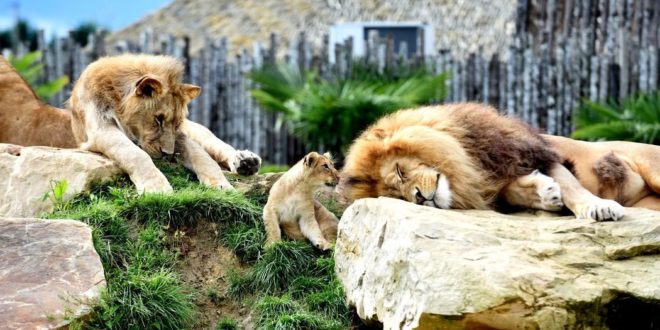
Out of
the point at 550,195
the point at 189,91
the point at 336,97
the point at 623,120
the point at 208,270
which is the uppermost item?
the point at 189,91

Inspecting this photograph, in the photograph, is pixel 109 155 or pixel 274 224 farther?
pixel 109 155

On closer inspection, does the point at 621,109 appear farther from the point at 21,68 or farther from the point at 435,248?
the point at 435,248

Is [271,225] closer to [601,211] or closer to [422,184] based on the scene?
[422,184]

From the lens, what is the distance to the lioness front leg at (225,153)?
6602mm

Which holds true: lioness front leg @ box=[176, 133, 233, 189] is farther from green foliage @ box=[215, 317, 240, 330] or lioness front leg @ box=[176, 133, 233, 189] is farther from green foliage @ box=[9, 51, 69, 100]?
green foliage @ box=[9, 51, 69, 100]

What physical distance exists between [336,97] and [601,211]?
6.05 m

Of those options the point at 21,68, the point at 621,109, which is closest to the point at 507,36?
the point at 621,109

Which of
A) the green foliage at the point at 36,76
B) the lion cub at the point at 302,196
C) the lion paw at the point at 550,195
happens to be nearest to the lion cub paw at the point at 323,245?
the lion cub at the point at 302,196

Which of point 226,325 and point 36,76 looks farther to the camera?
point 36,76

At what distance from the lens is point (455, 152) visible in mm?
5422

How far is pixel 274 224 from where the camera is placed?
584 cm

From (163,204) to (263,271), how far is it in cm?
68

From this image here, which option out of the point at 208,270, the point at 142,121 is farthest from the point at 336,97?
the point at 208,270

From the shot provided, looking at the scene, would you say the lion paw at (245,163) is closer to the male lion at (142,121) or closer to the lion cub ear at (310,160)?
the male lion at (142,121)
